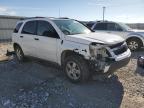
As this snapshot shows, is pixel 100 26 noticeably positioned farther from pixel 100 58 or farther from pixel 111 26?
pixel 100 58

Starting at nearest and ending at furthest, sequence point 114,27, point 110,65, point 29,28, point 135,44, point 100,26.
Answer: point 110,65
point 29,28
point 135,44
point 114,27
point 100,26

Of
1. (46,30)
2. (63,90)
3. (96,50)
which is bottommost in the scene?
(63,90)

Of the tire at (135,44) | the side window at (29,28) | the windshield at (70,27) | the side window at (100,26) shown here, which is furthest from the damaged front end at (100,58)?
the side window at (100,26)

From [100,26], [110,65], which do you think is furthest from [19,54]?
[100,26]

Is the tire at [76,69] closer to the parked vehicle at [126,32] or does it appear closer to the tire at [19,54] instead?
the tire at [19,54]

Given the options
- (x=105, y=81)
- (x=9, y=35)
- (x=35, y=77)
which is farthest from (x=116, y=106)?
(x=9, y=35)

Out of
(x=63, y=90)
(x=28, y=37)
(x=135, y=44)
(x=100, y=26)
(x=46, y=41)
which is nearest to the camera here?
(x=63, y=90)

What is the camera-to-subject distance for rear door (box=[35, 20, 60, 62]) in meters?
6.65

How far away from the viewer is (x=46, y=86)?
6098 millimetres

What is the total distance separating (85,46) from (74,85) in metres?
1.19

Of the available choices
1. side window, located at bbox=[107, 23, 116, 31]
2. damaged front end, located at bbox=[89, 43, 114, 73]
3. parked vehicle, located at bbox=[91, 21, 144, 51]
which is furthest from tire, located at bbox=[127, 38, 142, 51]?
damaged front end, located at bbox=[89, 43, 114, 73]

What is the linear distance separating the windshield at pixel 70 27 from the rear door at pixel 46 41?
0.90 ft

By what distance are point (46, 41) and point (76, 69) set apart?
149 centimetres

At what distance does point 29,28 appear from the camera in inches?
314
